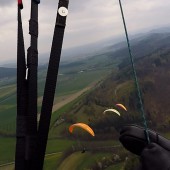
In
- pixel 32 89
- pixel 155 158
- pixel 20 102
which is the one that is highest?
pixel 32 89

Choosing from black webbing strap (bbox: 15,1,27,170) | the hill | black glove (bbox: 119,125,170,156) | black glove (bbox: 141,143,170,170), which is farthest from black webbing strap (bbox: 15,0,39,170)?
the hill

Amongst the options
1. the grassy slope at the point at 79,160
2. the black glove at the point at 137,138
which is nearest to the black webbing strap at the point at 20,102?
the black glove at the point at 137,138

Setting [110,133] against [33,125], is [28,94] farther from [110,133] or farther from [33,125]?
[110,133]

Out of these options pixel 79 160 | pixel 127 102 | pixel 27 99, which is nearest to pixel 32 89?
pixel 27 99

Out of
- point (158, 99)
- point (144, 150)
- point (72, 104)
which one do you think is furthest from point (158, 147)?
point (72, 104)

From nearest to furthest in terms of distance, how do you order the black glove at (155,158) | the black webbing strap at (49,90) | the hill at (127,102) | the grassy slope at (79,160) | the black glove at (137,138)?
the black glove at (155,158)
the black glove at (137,138)
the black webbing strap at (49,90)
the grassy slope at (79,160)
the hill at (127,102)

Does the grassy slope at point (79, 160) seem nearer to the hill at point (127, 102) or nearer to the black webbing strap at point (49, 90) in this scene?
the hill at point (127, 102)

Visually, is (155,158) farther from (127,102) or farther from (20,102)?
(127,102)
